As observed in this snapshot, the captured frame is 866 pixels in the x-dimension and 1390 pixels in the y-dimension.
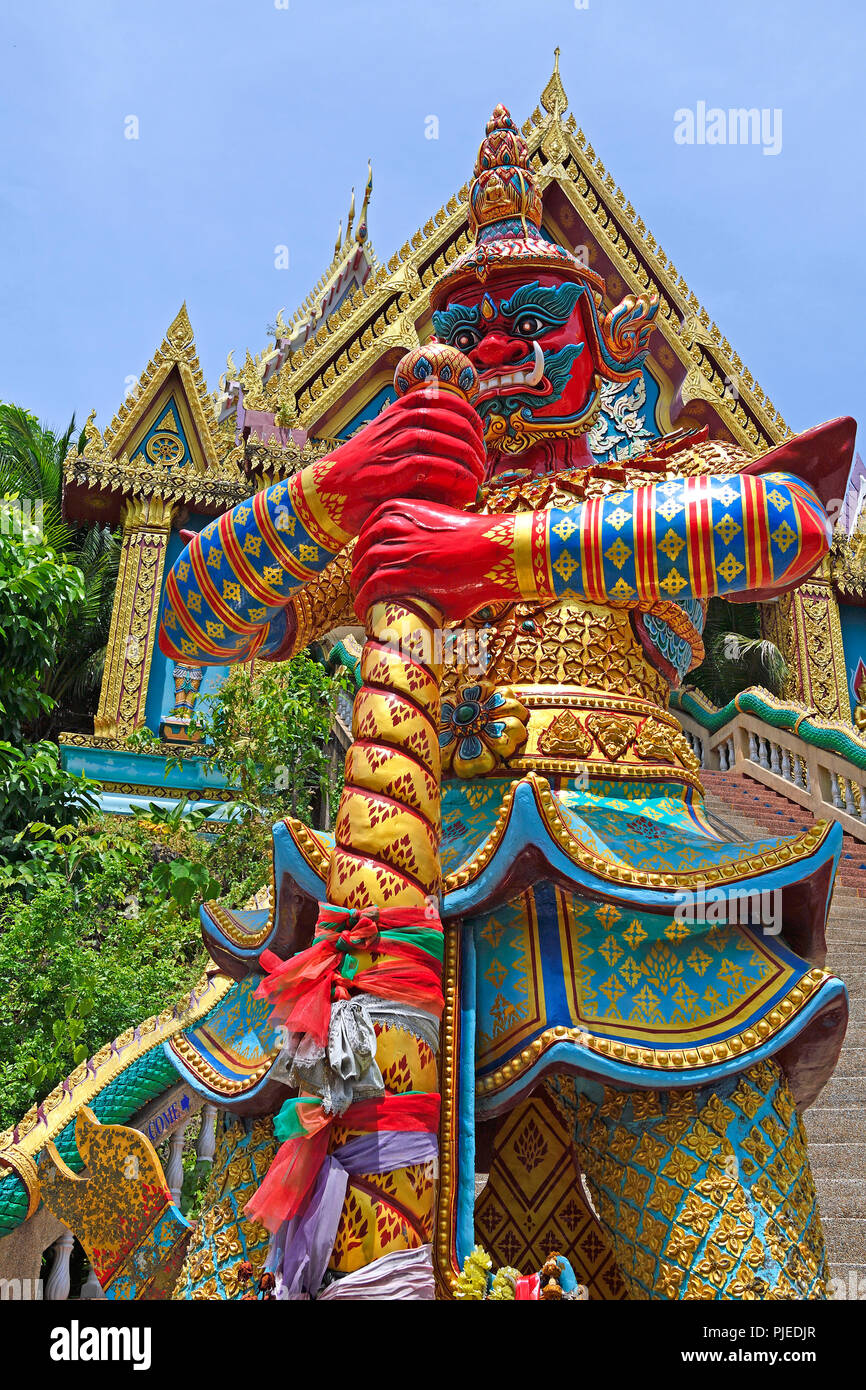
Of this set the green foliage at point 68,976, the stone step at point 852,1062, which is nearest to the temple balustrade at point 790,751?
the stone step at point 852,1062

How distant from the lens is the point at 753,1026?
8.34 ft

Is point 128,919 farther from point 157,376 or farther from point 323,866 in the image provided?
point 157,376

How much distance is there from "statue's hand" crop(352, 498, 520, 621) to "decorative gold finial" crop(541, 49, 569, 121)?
1324 centimetres

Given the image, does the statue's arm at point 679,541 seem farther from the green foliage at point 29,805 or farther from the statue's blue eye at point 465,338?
the green foliage at point 29,805

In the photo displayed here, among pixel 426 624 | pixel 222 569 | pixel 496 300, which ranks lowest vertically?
pixel 426 624

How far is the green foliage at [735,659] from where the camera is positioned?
13680 millimetres

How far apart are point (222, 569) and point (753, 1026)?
1711 mm

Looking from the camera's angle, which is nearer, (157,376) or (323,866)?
(323,866)

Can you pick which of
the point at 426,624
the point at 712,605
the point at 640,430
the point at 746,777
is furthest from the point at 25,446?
the point at 426,624

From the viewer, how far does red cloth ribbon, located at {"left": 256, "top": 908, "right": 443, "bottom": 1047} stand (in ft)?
7.55

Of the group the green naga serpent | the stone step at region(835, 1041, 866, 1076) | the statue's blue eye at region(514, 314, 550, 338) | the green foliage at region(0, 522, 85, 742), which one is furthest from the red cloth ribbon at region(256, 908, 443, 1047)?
the green foliage at region(0, 522, 85, 742)

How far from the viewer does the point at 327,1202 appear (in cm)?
218

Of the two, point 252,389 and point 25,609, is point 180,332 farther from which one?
point 25,609

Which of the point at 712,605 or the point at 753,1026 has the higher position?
the point at 712,605
